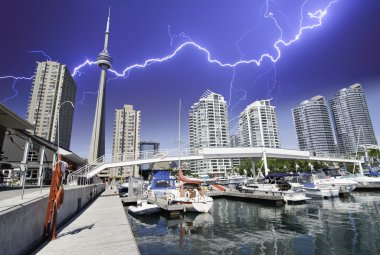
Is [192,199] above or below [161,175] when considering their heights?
below

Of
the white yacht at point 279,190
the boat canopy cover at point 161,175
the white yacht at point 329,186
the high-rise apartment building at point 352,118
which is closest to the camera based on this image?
the white yacht at point 279,190

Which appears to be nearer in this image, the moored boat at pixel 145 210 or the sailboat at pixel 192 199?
the sailboat at pixel 192 199

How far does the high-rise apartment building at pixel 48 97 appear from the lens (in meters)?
127

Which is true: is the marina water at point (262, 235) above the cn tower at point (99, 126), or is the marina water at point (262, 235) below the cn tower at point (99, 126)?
below

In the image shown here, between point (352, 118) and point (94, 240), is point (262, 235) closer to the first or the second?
point (94, 240)

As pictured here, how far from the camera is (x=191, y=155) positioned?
156 ft

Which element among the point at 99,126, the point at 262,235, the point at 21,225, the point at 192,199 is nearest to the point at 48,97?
the point at 99,126

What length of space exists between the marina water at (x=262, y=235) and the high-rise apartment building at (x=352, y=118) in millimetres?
178513

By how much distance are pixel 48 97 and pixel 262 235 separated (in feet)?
490

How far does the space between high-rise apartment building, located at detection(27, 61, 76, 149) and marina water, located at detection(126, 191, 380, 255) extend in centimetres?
12557

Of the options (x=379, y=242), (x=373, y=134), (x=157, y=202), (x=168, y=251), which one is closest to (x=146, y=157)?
(x=157, y=202)

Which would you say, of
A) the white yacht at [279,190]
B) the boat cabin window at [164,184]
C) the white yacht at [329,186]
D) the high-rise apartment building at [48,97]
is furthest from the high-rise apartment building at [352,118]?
the high-rise apartment building at [48,97]

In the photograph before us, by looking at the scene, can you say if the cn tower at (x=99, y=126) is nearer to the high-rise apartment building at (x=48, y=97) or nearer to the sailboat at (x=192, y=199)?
the high-rise apartment building at (x=48, y=97)

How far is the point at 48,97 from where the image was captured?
132750 millimetres
